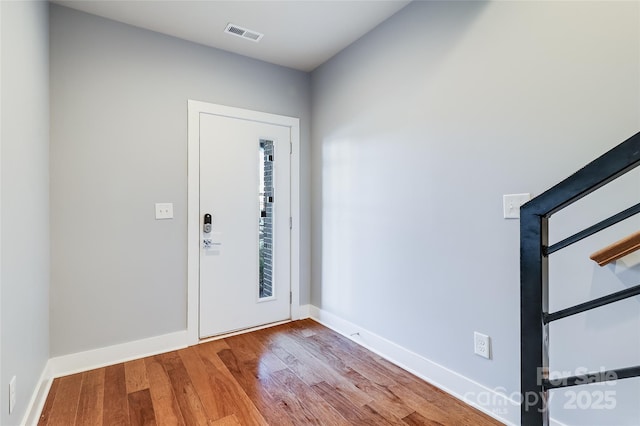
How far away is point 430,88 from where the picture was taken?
6.96ft

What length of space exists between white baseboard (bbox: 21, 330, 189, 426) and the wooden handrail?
9.10 feet

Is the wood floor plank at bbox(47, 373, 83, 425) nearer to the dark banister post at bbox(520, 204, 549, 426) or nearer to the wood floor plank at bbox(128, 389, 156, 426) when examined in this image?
the wood floor plank at bbox(128, 389, 156, 426)

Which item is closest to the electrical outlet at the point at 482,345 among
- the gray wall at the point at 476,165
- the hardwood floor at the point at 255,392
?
the gray wall at the point at 476,165

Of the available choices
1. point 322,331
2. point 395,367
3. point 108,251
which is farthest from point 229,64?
point 395,367

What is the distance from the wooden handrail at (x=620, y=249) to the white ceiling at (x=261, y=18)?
2.00 m

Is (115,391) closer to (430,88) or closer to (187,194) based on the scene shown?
(187,194)

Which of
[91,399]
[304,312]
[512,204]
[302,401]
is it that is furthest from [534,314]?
[304,312]

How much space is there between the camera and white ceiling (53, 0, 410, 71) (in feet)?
7.32

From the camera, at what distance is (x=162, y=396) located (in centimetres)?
196

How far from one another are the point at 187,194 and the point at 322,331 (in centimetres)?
173

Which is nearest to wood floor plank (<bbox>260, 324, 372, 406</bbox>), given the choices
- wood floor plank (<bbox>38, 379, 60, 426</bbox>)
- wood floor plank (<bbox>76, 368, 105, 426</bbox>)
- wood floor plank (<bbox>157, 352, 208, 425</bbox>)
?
wood floor plank (<bbox>157, 352, 208, 425</bbox>)

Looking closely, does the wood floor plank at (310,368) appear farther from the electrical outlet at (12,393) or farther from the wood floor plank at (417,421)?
the electrical outlet at (12,393)

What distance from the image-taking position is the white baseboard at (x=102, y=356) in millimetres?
2001

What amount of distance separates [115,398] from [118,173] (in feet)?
5.08
